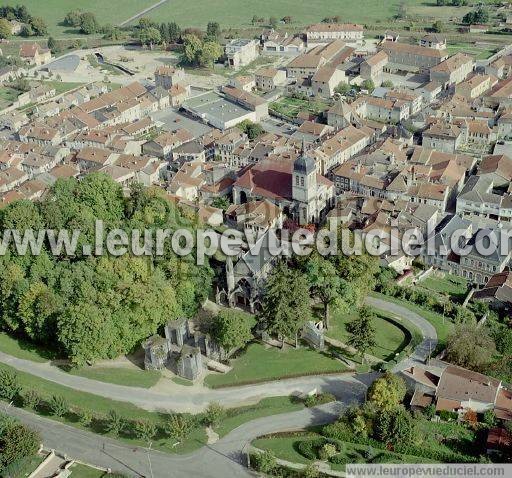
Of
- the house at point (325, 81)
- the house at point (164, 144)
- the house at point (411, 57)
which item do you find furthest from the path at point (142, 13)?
the house at point (164, 144)

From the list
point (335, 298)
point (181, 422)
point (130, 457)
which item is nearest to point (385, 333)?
point (335, 298)

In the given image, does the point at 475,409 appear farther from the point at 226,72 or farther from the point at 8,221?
the point at 226,72

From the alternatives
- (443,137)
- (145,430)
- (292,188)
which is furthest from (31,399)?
(443,137)

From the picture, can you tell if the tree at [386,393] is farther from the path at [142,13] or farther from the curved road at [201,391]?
the path at [142,13]

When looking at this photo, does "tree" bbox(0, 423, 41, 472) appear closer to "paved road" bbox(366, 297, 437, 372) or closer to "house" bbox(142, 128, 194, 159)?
"paved road" bbox(366, 297, 437, 372)

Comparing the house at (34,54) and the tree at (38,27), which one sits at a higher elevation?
the tree at (38,27)

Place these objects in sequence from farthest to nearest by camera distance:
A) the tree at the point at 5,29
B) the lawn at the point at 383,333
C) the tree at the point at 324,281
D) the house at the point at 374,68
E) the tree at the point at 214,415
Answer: the tree at the point at 5,29 < the house at the point at 374,68 < the tree at the point at 324,281 < the lawn at the point at 383,333 < the tree at the point at 214,415

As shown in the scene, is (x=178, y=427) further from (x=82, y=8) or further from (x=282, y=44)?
(x=82, y=8)
